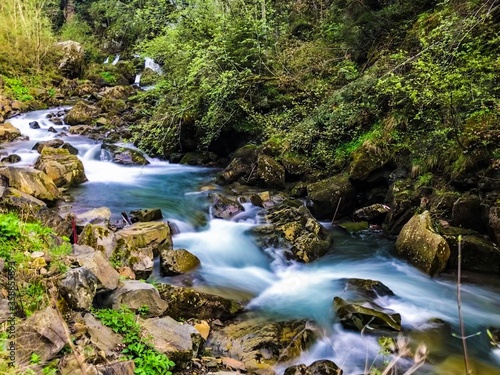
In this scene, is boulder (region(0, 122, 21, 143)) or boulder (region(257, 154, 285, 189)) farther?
boulder (region(0, 122, 21, 143))

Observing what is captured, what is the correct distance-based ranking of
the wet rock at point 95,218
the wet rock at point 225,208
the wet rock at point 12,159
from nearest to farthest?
the wet rock at point 95,218
the wet rock at point 225,208
the wet rock at point 12,159

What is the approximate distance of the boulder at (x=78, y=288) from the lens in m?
3.92

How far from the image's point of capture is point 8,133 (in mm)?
14688

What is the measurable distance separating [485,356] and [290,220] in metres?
4.12

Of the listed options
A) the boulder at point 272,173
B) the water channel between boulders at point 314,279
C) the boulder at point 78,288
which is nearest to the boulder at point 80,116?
the water channel between boulders at point 314,279

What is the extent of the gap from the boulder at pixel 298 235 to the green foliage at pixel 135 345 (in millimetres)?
3785

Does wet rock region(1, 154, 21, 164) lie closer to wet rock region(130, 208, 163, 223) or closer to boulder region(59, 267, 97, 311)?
wet rock region(130, 208, 163, 223)

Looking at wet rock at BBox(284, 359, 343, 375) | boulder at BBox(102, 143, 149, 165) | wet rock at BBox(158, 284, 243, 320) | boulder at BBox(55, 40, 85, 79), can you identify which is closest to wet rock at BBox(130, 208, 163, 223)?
wet rock at BBox(158, 284, 243, 320)

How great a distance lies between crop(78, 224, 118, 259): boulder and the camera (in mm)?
5879

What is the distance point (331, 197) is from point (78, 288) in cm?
595

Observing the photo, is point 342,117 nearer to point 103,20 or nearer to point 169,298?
point 169,298

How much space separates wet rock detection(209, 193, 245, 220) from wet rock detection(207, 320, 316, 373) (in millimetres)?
3869

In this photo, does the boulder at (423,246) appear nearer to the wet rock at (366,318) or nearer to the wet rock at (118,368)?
the wet rock at (366,318)

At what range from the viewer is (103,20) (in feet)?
113
